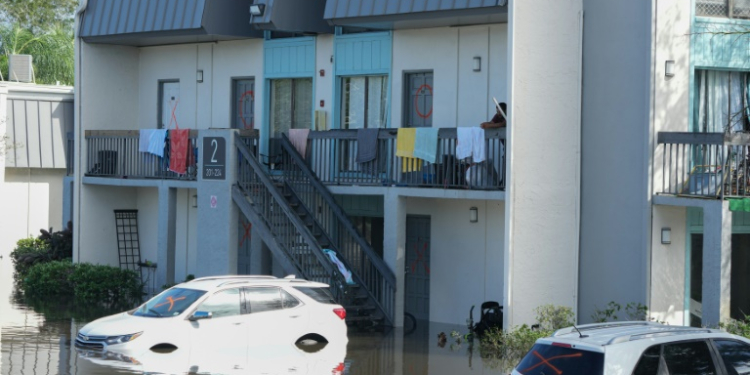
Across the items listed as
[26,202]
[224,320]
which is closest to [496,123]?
[224,320]

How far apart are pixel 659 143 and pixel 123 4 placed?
14166 mm

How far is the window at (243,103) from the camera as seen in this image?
29.2 metres

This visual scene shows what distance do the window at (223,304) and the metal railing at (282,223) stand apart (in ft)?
13.4

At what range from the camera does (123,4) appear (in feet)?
96.9

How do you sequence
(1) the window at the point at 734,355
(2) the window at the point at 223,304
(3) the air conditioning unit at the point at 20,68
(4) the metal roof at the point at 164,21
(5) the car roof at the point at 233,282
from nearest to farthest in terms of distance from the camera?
1. (1) the window at the point at 734,355
2. (2) the window at the point at 223,304
3. (5) the car roof at the point at 233,282
4. (4) the metal roof at the point at 164,21
5. (3) the air conditioning unit at the point at 20,68

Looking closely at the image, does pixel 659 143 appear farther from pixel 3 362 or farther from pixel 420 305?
pixel 3 362

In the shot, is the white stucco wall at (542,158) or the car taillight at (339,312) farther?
the white stucco wall at (542,158)

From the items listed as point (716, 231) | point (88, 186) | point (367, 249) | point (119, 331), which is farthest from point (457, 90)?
point (88, 186)

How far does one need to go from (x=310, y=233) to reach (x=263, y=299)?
448cm

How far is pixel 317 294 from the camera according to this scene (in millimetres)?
20750

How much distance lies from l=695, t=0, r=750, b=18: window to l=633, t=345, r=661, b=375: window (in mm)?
10688

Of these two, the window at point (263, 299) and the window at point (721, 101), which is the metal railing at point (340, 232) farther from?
the window at point (721, 101)

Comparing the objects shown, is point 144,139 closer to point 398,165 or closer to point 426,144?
point 398,165

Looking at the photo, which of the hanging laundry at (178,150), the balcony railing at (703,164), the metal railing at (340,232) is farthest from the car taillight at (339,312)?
the hanging laundry at (178,150)
